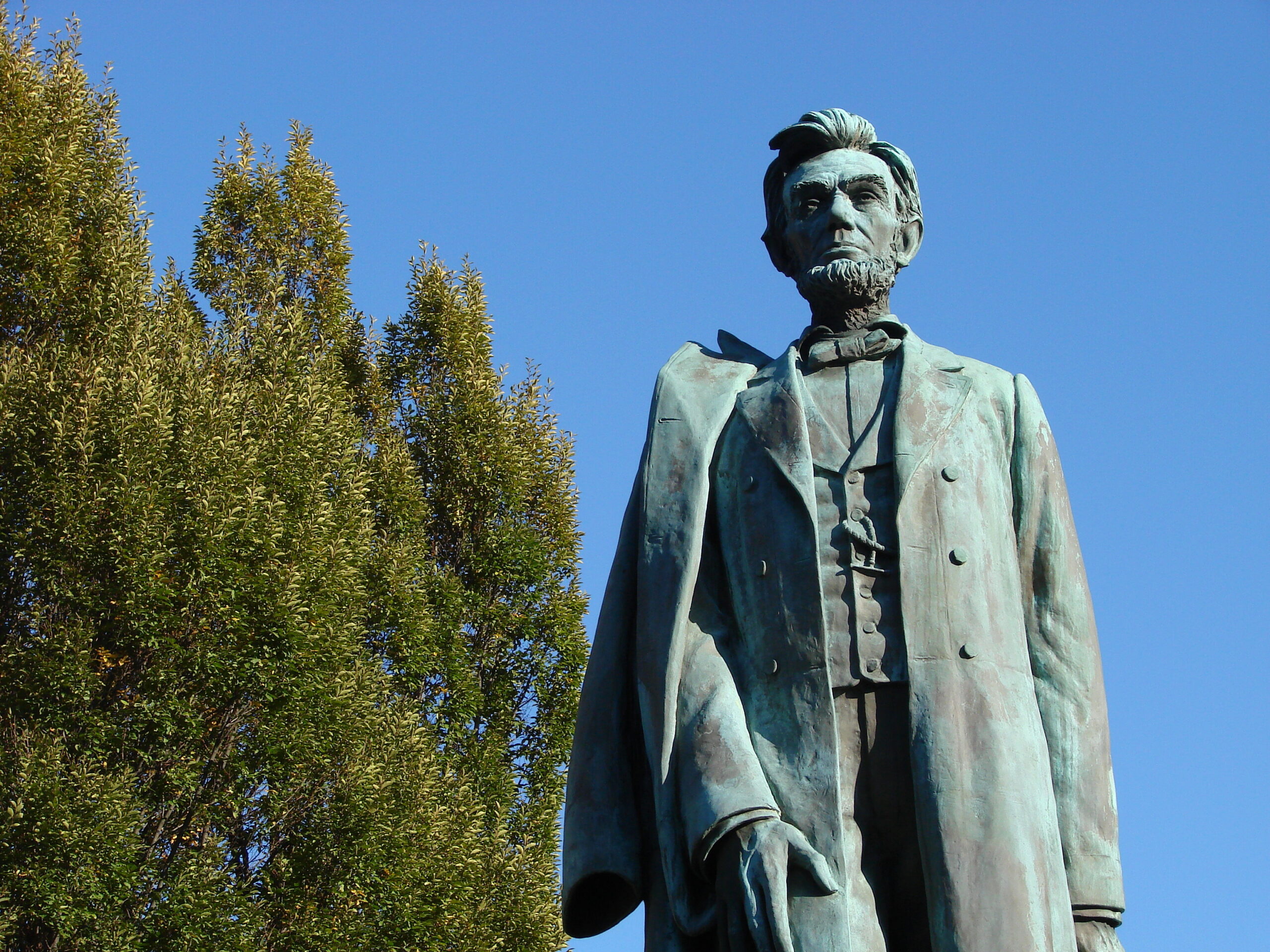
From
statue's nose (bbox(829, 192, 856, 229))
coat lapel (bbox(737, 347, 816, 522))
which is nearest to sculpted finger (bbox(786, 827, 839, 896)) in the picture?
coat lapel (bbox(737, 347, 816, 522))

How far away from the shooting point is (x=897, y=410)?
520 centimetres

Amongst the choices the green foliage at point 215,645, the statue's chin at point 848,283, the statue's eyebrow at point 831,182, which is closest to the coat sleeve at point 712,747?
the statue's chin at point 848,283

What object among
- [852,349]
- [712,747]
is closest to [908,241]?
[852,349]

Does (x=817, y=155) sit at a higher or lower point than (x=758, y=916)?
higher

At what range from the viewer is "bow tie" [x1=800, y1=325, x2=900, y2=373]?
214 inches

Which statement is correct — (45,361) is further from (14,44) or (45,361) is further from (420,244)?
(420,244)

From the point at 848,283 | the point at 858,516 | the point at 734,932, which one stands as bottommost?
the point at 734,932

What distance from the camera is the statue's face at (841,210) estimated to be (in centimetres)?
552

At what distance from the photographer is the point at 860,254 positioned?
18.0 ft

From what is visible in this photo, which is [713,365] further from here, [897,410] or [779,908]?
[779,908]

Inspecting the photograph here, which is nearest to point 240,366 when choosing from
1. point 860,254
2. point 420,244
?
point 420,244

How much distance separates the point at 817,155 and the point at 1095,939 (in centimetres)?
248

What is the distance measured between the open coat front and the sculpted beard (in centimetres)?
21

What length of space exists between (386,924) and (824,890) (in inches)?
491
